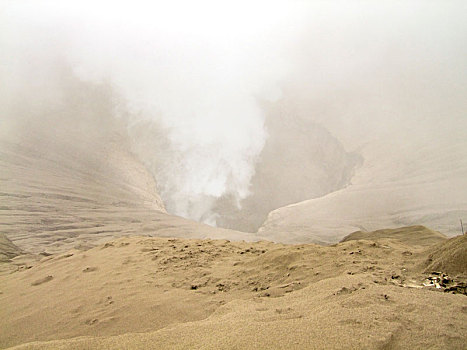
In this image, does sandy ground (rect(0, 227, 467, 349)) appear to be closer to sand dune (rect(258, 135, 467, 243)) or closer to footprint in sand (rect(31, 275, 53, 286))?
footprint in sand (rect(31, 275, 53, 286))

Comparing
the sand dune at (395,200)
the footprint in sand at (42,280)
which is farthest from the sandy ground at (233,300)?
the sand dune at (395,200)

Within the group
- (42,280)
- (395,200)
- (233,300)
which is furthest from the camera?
(395,200)

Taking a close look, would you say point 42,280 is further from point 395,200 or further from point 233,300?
point 395,200

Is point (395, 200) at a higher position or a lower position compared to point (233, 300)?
higher

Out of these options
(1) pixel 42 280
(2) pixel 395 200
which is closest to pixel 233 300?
(1) pixel 42 280

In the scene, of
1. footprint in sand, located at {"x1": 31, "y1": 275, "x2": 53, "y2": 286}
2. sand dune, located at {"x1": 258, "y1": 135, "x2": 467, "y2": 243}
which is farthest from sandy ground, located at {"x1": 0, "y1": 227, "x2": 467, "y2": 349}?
sand dune, located at {"x1": 258, "y1": 135, "x2": 467, "y2": 243}

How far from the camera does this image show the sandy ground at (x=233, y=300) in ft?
5.97

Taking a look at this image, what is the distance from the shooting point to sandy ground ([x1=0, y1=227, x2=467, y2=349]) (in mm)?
1819

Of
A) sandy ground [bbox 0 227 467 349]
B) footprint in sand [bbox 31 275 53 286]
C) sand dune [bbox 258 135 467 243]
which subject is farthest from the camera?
sand dune [bbox 258 135 467 243]

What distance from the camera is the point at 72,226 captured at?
8703 millimetres

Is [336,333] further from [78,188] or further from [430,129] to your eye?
[430,129]

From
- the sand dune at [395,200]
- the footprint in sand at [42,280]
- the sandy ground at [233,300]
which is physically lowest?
the sandy ground at [233,300]

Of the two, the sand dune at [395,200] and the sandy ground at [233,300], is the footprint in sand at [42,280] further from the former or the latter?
the sand dune at [395,200]

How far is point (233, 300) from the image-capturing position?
9.43ft
